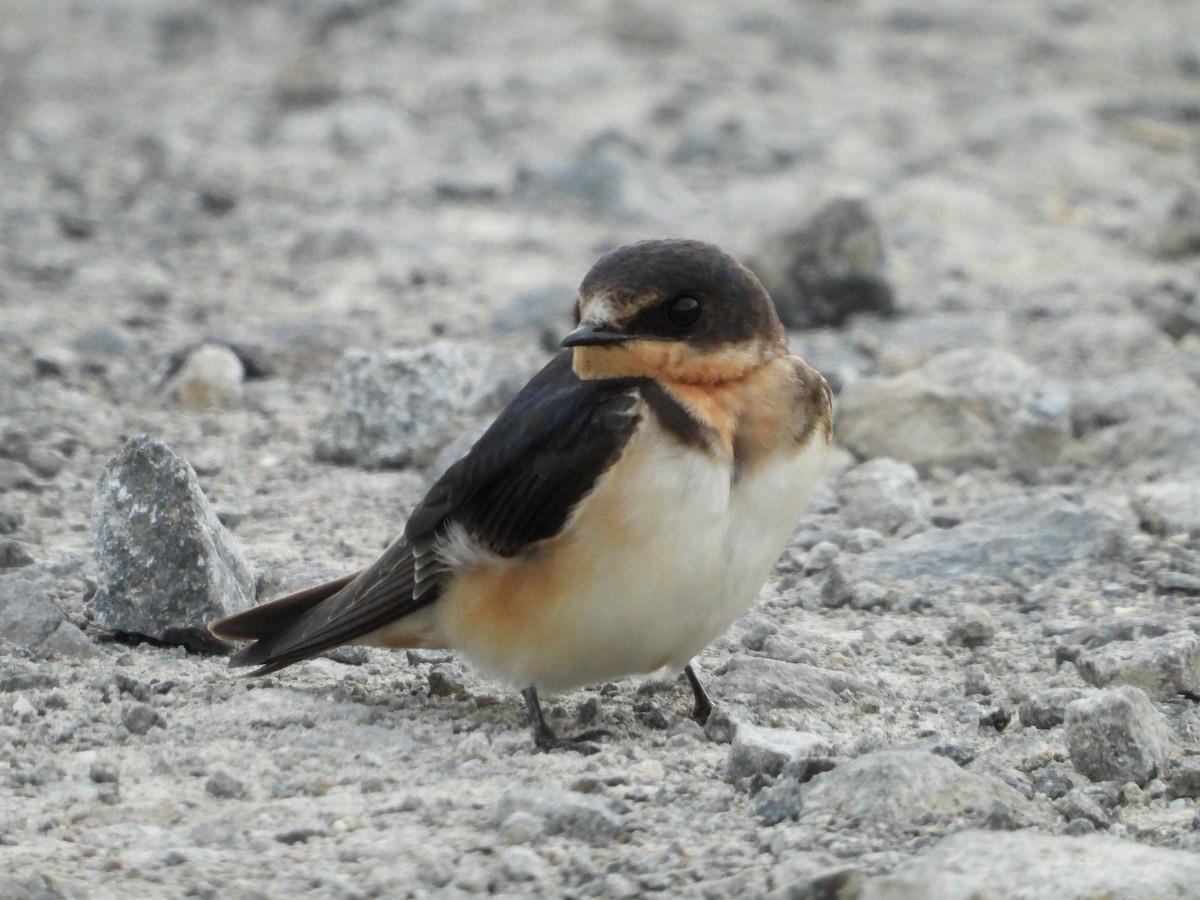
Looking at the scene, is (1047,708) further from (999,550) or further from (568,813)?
(999,550)

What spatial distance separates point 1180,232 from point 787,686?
463cm

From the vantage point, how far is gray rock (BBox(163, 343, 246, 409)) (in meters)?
6.50

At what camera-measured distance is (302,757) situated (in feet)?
12.3

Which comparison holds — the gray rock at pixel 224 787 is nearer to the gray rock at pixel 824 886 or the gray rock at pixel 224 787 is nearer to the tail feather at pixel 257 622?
the tail feather at pixel 257 622

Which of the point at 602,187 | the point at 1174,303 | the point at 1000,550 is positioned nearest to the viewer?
the point at 1000,550

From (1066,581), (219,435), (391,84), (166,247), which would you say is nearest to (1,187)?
(166,247)

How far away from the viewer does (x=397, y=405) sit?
19.4 ft

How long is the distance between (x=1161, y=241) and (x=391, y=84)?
459 centimetres

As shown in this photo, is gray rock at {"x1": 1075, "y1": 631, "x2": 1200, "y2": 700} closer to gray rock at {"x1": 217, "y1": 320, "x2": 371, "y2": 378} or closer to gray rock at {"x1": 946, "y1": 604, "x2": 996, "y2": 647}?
gray rock at {"x1": 946, "y1": 604, "x2": 996, "y2": 647}

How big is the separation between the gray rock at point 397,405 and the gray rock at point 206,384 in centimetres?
67

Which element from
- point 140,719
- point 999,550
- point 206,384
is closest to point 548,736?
point 140,719

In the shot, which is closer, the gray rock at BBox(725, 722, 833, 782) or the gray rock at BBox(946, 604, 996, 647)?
the gray rock at BBox(725, 722, 833, 782)

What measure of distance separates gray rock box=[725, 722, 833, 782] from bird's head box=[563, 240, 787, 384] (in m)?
0.76

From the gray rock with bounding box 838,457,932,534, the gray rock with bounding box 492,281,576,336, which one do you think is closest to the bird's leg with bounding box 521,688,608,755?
the gray rock with bounding box 838,457,932,534
